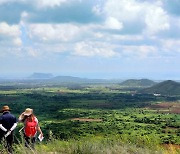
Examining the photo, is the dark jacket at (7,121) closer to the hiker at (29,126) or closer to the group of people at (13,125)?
the group of people at (13,125)

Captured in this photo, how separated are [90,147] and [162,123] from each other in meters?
74.3

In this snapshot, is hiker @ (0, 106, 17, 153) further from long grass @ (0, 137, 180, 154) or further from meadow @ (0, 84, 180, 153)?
Result: long grass @ (0, 137, 180, 154)

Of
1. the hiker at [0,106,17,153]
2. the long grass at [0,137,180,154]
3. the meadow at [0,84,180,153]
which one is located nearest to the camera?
the long grass at [0,137,180,154]

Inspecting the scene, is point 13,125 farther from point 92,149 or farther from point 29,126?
point 92,149

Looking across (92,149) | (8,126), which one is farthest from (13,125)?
(92,149)

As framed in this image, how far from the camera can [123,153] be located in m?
10.7

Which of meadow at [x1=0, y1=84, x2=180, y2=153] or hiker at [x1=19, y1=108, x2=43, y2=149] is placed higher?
hiker at [x1=19, y1=108, x2=43, y2=149]

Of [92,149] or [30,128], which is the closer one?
[92,149]

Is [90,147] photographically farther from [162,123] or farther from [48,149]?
[162,123]

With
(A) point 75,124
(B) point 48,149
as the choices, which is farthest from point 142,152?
(A) point 75,124

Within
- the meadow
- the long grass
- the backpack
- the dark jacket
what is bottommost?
the meadow

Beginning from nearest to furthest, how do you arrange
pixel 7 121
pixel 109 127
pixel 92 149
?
1. pixel 92 149
2. pixel 7 121
3. pixel 109 127

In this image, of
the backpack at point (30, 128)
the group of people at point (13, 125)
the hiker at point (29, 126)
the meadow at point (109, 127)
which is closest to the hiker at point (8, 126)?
the group of people at point (13, 125)

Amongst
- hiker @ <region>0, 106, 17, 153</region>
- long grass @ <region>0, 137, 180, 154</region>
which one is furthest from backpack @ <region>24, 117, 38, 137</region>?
long grass @ <region>0, 137, 180, 154</region>
